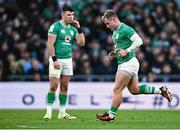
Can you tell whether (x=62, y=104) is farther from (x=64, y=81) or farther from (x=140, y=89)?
(x=140, y=89)

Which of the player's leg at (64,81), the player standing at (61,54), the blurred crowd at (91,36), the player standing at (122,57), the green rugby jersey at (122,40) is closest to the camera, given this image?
the player standing at (122,57)

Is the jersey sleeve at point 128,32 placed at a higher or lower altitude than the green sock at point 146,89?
higher

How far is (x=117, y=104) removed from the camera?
15.0 meters

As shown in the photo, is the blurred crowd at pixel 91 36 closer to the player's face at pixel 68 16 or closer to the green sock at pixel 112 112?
the player's face at pixel 68 16

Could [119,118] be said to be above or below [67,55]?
below

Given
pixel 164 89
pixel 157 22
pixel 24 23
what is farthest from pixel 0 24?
pixel 164 89

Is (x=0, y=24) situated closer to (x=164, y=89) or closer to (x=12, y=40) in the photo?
(x=12, y=40)

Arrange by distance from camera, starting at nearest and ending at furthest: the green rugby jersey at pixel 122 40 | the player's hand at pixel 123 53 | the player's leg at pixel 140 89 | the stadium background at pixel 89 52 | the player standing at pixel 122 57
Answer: the player's hand at pixel 123 53, the player standing at pixel 122 57, the green rugby jersey at pixel 122 40, the player's leg at pixel 140 89, the stadium background at pixel 89 52

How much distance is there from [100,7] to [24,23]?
3461mm

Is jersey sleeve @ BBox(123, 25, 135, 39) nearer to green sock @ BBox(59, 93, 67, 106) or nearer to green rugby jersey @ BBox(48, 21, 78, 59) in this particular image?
green rugby jersey @ BBox(48, 21, 78, 59)

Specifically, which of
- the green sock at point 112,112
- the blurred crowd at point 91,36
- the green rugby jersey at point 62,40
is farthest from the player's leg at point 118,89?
the blurred crowd at point 91,36

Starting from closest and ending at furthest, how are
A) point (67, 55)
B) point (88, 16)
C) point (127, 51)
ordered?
point (127, 51) → point (67, 55) → point (88, 16)

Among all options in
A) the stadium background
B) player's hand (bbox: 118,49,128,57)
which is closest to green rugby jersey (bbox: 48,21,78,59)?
player's hand (bbox: 118,49,128,57)

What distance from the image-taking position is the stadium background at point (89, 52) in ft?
76.9
